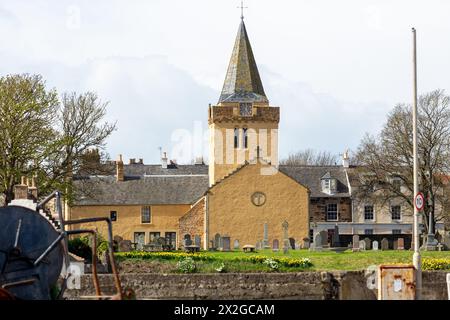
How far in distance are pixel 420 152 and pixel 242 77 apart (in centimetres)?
2068

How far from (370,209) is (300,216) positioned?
1213cm

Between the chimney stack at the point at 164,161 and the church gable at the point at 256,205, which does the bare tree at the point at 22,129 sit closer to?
the church gable at the point at 256,205

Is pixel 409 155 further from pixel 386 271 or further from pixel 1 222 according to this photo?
pixel 1 222

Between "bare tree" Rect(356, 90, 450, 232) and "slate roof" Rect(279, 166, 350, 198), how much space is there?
14.9m

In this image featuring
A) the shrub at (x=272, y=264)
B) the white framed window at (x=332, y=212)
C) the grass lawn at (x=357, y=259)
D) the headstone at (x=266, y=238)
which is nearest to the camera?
the shrub at (x=272, y=264)

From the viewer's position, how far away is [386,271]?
2669cm

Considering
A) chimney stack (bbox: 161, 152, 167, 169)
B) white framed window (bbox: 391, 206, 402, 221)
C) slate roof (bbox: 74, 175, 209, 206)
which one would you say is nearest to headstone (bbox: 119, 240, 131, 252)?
slate roof (bbox: 74, 175, 209, 206)

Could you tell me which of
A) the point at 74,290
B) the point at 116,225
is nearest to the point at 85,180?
the point at 116,225

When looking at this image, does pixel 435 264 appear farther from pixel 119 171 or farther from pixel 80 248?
pixel 119 171

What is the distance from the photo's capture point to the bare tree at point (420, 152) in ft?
247

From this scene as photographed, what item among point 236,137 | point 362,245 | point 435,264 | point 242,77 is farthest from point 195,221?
point 435,264

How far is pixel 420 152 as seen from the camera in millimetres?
75812

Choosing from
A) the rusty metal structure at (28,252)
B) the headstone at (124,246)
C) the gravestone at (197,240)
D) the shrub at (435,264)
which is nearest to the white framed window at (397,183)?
the gravestone at (197,240)

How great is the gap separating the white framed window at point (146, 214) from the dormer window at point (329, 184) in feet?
50.0
